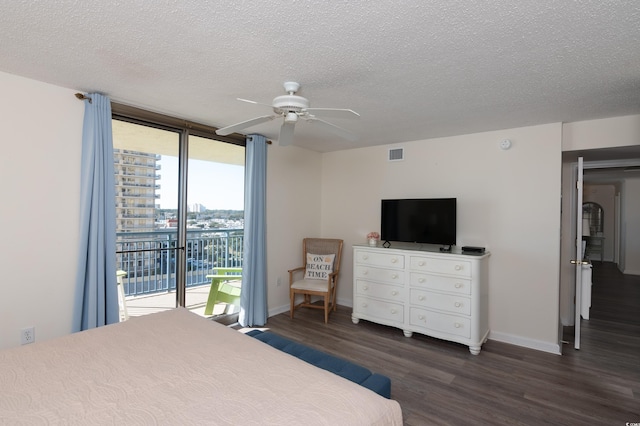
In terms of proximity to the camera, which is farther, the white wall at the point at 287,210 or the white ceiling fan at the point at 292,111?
the white wall at the point at 287,210

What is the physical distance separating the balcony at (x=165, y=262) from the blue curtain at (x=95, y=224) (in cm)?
48

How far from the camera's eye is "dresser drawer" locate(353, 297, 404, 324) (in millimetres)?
3828

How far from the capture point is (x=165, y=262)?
384 centimetres

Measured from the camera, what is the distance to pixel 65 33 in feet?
5.86

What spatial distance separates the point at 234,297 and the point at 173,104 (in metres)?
2.58

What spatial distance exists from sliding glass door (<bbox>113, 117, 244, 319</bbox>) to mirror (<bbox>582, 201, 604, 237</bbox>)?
33.5ft

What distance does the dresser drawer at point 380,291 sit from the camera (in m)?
3.83

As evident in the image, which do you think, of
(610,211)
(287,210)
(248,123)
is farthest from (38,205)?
(610,211)

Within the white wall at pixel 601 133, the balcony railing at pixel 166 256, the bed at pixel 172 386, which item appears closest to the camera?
the bed at pixel 172 386

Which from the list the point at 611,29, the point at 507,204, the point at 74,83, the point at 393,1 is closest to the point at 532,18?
the point at 611,29

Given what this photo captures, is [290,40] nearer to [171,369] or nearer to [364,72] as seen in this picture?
[364,72]

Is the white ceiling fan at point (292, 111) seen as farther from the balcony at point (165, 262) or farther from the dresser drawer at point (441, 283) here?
the dresser drawer at point (441, 283)

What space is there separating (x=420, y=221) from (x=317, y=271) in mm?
1645

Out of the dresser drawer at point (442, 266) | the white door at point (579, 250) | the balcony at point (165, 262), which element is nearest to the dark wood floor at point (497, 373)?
the white door at point (579, 250)
